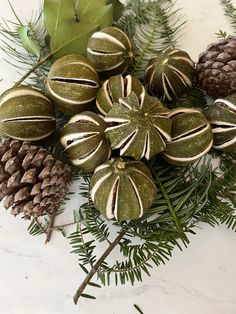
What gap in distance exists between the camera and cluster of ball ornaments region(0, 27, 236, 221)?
0.56 metres

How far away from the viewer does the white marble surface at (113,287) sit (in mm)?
646

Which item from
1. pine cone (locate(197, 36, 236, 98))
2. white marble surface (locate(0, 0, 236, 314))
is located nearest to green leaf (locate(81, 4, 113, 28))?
pine cone (locate(197, 36, 236, 98))

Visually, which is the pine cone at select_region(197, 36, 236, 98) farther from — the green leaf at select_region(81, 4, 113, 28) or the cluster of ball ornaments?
the green leaf at select_region(81, 4, 113, 28)

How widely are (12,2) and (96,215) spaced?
1.15 feet

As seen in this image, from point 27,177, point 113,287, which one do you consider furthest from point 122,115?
point 113,287

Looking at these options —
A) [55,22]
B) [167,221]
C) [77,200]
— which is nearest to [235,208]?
[167,221]

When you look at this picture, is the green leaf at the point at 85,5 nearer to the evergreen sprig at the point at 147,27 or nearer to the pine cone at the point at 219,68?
the evergreen sprig at the point at 147,27

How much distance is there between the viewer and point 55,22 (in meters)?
0.67

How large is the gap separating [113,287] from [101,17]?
0.36 m

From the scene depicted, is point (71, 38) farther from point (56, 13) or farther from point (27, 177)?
point (27, 177)

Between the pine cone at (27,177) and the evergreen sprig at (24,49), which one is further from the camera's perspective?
the evergreen sprig at (24,49)

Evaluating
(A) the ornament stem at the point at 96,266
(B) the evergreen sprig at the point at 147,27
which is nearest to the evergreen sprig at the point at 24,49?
(B) the evergreen sprig at the point at 147,27

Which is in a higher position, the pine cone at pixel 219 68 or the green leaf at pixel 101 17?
the green leaf at pixel 101 17

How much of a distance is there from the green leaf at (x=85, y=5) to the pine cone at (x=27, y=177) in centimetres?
21
